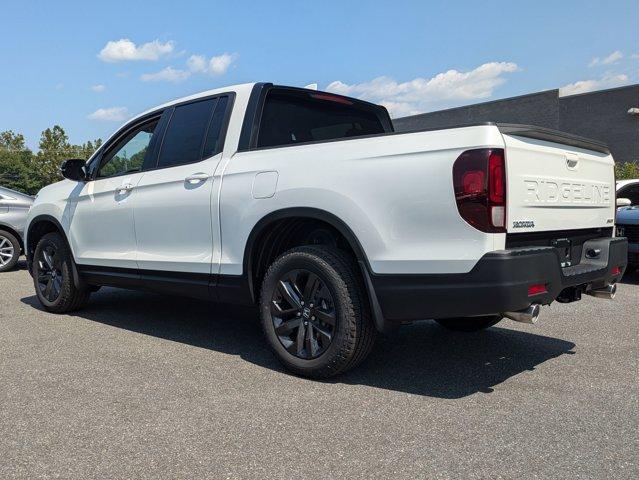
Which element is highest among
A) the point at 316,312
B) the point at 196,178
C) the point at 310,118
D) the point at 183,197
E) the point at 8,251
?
the point at 310,118

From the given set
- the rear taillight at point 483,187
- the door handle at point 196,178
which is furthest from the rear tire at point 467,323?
the door handle at point 196,178

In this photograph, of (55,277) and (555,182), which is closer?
(555,182)

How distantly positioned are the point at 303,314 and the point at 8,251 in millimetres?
7655

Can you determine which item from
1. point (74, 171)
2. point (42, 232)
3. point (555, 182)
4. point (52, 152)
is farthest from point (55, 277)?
point (52, 152)

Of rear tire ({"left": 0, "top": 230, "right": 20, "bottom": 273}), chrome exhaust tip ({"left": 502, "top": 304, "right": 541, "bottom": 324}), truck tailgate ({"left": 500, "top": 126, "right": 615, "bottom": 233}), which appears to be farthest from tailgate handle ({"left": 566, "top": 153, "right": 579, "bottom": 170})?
rear tire ({"left": 0, "top": 230, "right": 20, "bottom": 273})

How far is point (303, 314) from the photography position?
11.8ft

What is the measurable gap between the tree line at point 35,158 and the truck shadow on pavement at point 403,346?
39.9 m

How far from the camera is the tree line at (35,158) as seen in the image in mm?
56750

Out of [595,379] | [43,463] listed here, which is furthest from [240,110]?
[595,379]

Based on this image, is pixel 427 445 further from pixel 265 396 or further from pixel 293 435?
pixel 265 396

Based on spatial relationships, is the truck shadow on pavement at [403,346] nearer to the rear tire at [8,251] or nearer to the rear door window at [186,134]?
the rear door window at [186,134]

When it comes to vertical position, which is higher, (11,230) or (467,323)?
(11,230)

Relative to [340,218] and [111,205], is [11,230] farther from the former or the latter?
[340,218]

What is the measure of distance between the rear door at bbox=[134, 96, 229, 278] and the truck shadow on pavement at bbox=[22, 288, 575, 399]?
27.0 inches
